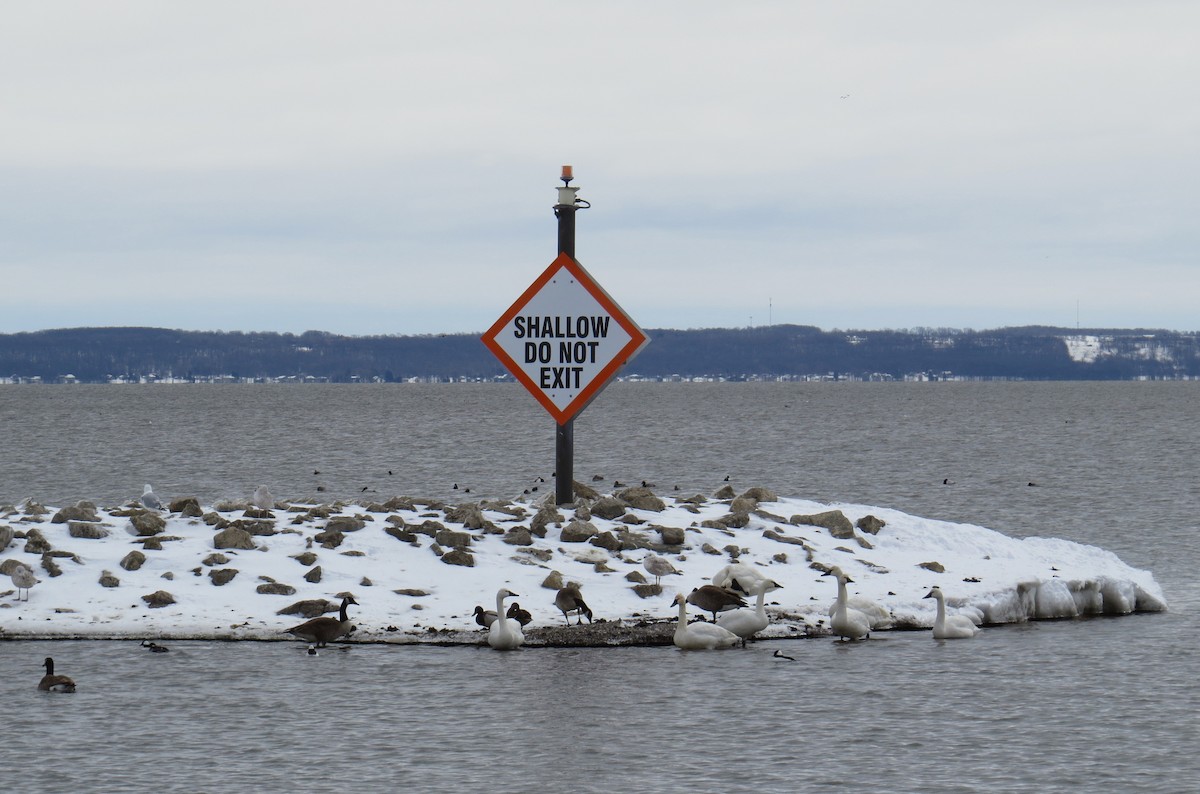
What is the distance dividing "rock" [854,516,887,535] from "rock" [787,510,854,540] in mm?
367

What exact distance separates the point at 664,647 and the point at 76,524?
8206 millimetres

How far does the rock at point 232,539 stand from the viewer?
782 inches

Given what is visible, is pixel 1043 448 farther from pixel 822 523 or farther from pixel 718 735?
pixel 718 735

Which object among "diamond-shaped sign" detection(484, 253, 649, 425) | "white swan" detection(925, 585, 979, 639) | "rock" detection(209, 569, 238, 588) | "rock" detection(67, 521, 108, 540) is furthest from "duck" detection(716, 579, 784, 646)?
"rock" detection(67, 521, 108, 540)

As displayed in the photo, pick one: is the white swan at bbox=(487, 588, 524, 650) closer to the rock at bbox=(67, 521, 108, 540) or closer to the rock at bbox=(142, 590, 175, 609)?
the rock at bbox=(142, 590, 175, 609)

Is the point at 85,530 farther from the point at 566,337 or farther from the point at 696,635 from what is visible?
the point at 696,635

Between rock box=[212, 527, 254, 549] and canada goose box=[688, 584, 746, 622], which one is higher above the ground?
rock box=[212, 527, 254, 549]

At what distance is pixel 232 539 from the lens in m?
19.9

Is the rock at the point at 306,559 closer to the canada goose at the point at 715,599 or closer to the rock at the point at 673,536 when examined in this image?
the rock at the point at 673,536

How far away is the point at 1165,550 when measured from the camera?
1373 inches

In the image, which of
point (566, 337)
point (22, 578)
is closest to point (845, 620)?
point (566, 337)

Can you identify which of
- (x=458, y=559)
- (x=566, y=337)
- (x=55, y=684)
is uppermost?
(x=566, y=337)

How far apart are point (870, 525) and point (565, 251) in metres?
6.32

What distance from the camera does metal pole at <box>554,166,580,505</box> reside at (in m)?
22.1
